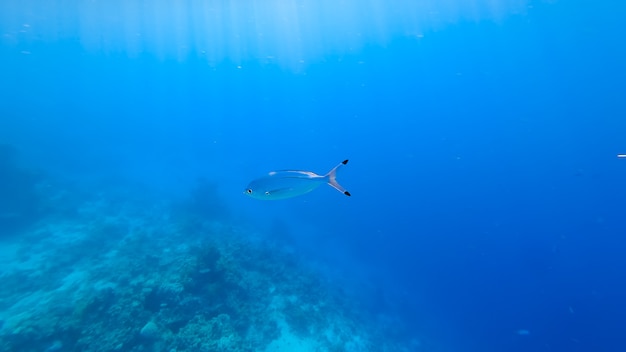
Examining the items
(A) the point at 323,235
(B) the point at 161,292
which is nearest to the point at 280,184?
(B) the point at 161,292

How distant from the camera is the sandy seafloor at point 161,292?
8.18 meters

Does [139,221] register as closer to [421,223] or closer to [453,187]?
[421,223]

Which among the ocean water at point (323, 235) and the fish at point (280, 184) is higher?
the fish at point (280, 184)

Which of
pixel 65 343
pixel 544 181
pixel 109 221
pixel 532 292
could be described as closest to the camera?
pixel 65 343

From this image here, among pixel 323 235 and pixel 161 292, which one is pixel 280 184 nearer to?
pixel 161 292

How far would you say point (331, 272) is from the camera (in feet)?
64.7

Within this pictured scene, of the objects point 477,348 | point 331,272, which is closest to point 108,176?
point 331,272

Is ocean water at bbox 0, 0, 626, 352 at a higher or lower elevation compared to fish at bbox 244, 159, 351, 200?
lower

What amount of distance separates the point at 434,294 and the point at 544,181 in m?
28.9

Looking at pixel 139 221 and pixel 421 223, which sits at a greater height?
pixel 139 221

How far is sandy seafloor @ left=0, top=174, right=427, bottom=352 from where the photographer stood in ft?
26.8

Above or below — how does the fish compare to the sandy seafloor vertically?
above

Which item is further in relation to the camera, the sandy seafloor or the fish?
the sandy seafloor

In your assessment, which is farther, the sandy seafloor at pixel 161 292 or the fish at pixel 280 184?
the sandy seafloor at pixel 161 292
